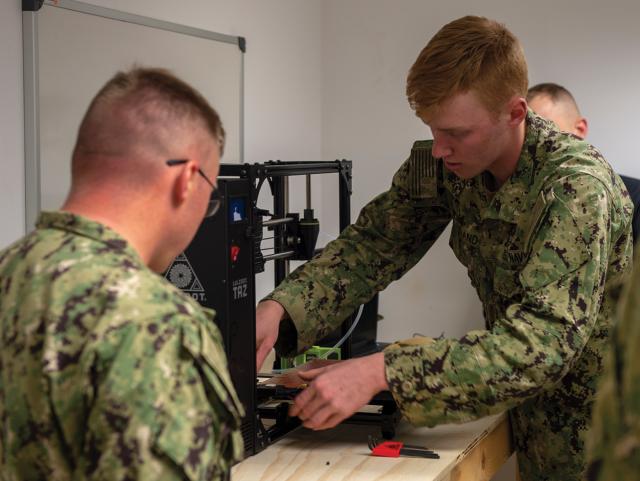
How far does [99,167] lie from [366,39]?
301 centimetres

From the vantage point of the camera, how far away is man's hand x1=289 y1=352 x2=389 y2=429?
1502 mm

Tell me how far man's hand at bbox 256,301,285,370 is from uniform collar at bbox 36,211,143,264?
826 millimetres

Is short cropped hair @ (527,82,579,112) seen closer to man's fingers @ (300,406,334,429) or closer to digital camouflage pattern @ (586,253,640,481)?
man's fingers @ (300,406,334,429)

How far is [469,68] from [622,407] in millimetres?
1165

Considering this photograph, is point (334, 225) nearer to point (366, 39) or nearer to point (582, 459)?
point (366, 39)

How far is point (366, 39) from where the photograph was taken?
12.8 feet

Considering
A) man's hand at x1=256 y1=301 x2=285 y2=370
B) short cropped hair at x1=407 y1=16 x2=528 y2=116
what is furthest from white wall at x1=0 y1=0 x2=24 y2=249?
short cropped hair at x1=407 y1=16 x2=528 y2=116

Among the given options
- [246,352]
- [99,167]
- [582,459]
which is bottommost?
[582,459]

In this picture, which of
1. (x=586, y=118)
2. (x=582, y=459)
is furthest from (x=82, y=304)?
(x=586, y=118)

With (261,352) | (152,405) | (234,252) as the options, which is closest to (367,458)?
(261,352)

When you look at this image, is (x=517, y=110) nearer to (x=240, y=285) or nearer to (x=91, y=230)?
(x=240, y=285)

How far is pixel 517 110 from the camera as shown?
173cm

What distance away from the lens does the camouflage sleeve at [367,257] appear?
6.22 ft

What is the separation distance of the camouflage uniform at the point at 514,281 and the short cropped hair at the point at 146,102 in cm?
65
